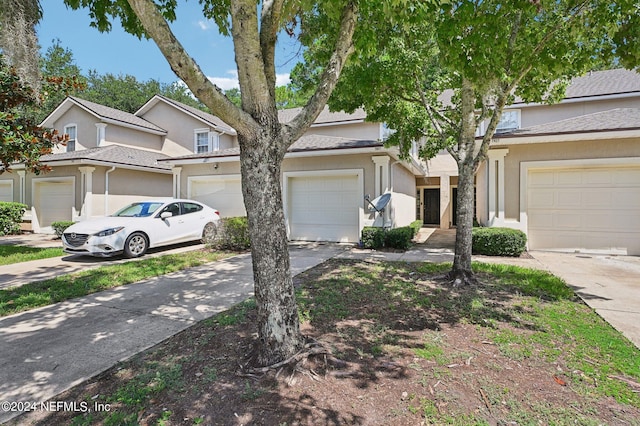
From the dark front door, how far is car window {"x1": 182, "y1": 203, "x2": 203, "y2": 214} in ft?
45.0

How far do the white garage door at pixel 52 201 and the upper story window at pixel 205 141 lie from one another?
575 cm

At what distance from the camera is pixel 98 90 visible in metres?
33.6

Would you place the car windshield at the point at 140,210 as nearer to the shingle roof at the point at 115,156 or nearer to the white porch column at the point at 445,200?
the shingle roof at the point at 115,156

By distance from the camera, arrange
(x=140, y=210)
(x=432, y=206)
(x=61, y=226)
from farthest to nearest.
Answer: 1. (x=432, y=206)
2. (x=61, y=226)
3. (x=140, y=210)

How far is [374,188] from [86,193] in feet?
36.5

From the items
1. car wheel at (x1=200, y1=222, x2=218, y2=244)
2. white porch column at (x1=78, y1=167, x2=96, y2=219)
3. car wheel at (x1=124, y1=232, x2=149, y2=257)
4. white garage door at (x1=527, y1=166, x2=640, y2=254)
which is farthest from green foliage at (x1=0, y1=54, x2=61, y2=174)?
white garage door at (x1=527, y1=166, x2=640, y2=254)

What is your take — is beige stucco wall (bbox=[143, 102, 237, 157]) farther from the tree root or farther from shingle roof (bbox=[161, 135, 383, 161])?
the tree root

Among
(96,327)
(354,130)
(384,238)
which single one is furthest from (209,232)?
(354,130)

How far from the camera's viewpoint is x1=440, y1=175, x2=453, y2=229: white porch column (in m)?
17.7

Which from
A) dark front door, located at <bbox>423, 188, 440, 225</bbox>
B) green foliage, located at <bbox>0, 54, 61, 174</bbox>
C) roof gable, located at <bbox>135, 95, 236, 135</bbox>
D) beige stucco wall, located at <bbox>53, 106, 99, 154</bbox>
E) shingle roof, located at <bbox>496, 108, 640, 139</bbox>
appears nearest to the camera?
green foliage, located at <bbox>0, 54, 61, 174</bbox>

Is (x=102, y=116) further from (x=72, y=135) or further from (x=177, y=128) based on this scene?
(x=177, y=128)

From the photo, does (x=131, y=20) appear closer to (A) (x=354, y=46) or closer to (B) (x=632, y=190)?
(A) (x=354, y=46)

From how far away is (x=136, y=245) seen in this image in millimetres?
8258

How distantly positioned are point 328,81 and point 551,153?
872 cm
